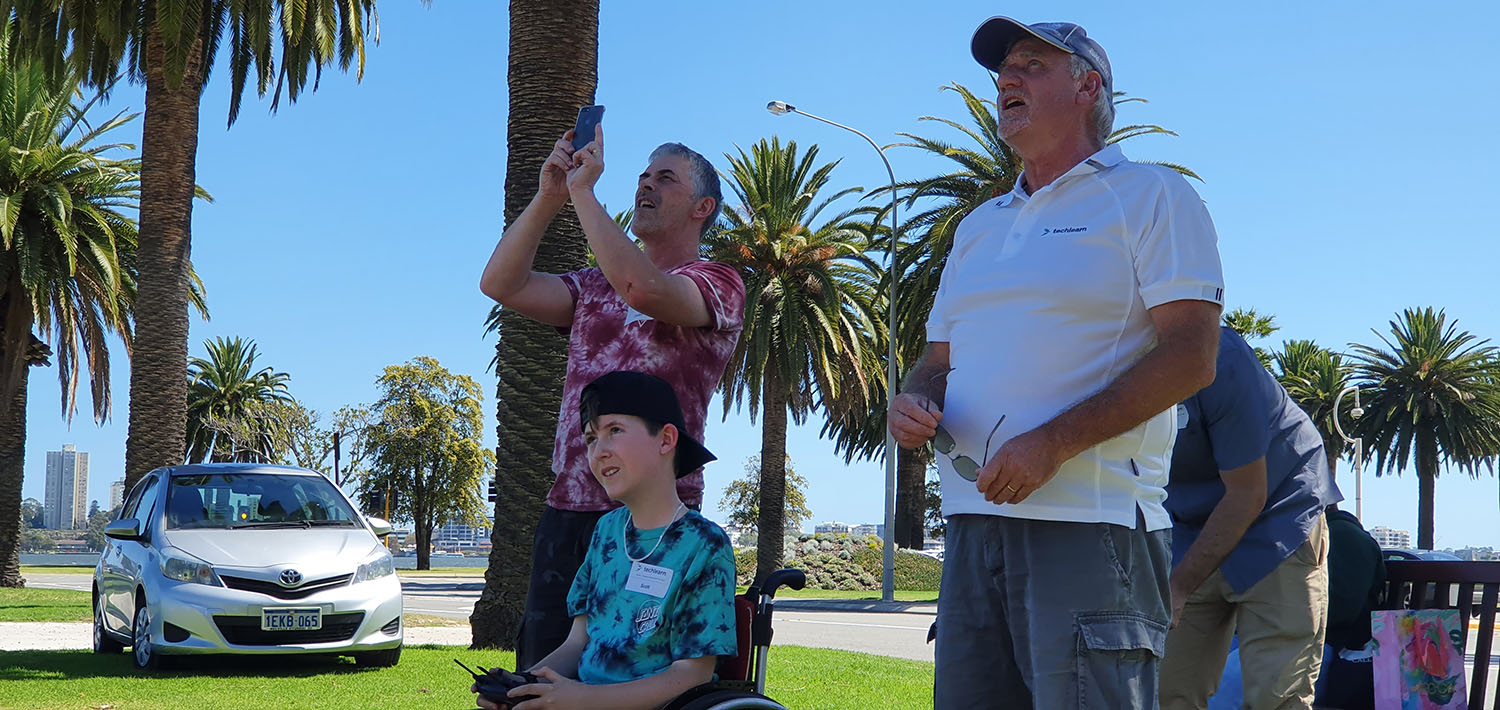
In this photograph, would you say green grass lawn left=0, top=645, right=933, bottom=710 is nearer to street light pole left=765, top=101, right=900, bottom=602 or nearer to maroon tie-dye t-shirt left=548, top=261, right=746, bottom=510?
maroon tie-dye t-shirt left=548, top=261, right=746, bottom=510

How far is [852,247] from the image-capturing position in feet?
103

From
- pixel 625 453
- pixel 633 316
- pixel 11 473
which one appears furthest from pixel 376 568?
pixel 11 473

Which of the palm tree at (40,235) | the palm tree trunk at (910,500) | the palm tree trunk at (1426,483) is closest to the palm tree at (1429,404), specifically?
the palm tree trunk at (1426,483)

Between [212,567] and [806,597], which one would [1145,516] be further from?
[806,597]

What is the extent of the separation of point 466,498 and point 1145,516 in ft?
194

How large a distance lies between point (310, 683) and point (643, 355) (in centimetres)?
637

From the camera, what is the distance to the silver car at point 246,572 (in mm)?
9148

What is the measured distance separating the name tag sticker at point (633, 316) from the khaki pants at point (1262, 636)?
6.10 feet

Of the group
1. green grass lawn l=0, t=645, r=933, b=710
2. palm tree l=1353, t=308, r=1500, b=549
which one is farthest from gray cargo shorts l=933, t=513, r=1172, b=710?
palm tree l=1353, t=308, r=1500, b=549

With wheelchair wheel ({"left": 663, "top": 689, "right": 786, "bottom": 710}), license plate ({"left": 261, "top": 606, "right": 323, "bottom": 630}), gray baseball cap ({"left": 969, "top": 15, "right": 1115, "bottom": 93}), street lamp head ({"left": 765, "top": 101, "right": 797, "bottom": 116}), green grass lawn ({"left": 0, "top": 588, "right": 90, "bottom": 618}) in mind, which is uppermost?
street lamp head ({"left": 765, "top": 101, "right": 797, "bottom": 116})

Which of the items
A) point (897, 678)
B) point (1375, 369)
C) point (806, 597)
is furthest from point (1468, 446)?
point (897, 678)

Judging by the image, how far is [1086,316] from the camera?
8.25 feet

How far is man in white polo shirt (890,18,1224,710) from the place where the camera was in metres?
2.34

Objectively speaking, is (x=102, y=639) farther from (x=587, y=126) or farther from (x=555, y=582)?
(x=587, y=126)
